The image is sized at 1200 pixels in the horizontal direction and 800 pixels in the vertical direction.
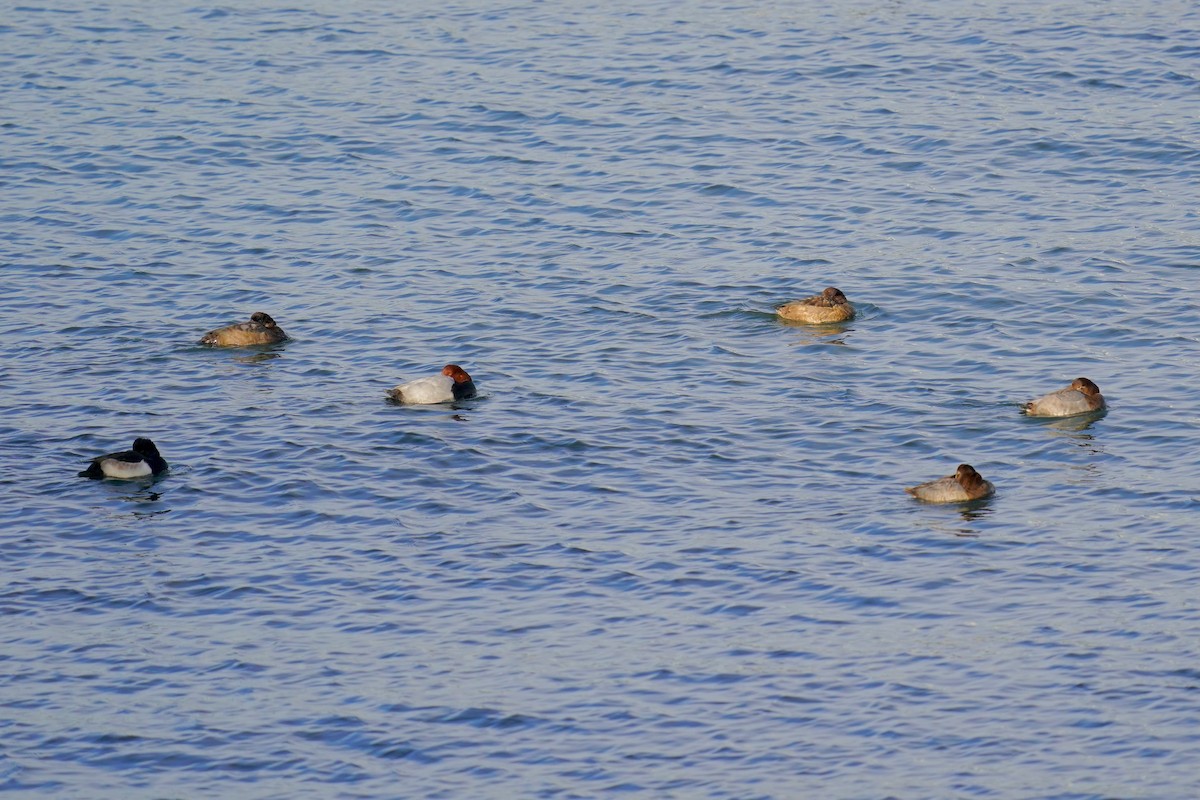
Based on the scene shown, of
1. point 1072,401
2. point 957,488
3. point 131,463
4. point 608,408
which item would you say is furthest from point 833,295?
point 131,463

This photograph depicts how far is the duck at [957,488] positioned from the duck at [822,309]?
245 inches

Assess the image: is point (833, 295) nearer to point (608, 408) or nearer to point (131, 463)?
point (608, 408)

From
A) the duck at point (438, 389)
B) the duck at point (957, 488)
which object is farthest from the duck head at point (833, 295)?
the duck at point (957, 488)

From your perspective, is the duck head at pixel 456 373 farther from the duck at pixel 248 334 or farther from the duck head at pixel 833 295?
the duck head at pixel 833 295

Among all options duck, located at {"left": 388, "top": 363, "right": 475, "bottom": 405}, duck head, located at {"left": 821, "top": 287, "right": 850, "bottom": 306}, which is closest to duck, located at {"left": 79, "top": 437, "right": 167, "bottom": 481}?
duck, located at {"left": 388, "top": 363, "right": 475, "bottom": 405}

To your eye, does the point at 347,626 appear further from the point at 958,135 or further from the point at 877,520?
the point at 958,135

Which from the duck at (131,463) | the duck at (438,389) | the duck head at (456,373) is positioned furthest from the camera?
the duck head at (456,373)

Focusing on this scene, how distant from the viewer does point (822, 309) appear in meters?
24.8

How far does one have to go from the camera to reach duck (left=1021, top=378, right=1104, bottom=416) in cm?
2122

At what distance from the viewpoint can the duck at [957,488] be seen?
1881 centimetres

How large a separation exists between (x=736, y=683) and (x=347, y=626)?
388 cm

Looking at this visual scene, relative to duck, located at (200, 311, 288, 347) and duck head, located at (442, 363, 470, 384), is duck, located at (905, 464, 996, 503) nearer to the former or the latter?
duck head, located at (442, 363, 470, 384)

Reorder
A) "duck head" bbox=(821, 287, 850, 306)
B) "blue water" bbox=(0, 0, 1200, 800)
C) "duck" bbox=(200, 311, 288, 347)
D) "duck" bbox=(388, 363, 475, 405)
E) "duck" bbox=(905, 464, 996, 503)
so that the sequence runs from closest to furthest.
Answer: "blue water" bbox=(0, 0, 1200, 800) < "duck" bbox=(905, 464, 996, 503) < "duck" bbox=(388, 363, 475, 405) < "duck" bbox=(200, 311, 288, 347) < "duck head" bbox=(821, 287, 850, 306)

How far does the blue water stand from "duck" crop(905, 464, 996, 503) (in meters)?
0.37
